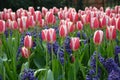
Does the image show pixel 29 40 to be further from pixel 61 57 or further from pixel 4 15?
pixel 4 15

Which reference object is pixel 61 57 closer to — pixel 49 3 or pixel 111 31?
pixel 111 31

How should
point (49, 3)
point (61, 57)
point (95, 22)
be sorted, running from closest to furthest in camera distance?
point (61, 57)
point (95, 22)
point (49, 3)

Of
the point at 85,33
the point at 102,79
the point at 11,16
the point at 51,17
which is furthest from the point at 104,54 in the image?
the point at 11,16

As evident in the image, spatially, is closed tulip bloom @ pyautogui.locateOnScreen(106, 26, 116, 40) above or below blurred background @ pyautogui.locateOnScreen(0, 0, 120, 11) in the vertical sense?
below

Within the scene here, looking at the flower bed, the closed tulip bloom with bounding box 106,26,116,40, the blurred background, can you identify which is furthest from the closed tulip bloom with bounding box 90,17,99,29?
the blurred background

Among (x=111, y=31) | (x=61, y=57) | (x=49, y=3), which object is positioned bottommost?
(x=61, y=57)

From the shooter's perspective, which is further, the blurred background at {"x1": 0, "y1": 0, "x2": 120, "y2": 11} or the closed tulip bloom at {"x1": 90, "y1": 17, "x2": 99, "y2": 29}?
the blurred background at {"x1": 0, "y1": 0, "x2": 120, "y2": 11}

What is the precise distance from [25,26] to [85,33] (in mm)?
775

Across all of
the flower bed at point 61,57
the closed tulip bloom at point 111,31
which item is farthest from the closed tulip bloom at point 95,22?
the closed tulip bloom at point 111,31

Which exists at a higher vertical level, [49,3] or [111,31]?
[49,3]

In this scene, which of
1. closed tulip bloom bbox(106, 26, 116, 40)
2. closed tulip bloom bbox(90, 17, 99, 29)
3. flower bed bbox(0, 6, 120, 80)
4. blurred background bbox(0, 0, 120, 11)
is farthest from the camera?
blurred background bbox(0, 0, 120, 11)

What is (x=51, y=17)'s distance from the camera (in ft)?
10.7

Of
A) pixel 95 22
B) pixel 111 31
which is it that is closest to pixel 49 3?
pixel 95 22

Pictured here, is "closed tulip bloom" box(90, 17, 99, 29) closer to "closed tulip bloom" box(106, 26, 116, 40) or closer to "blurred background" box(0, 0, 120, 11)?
"closed tulip bloom" box(106, 26, 116, 40)
